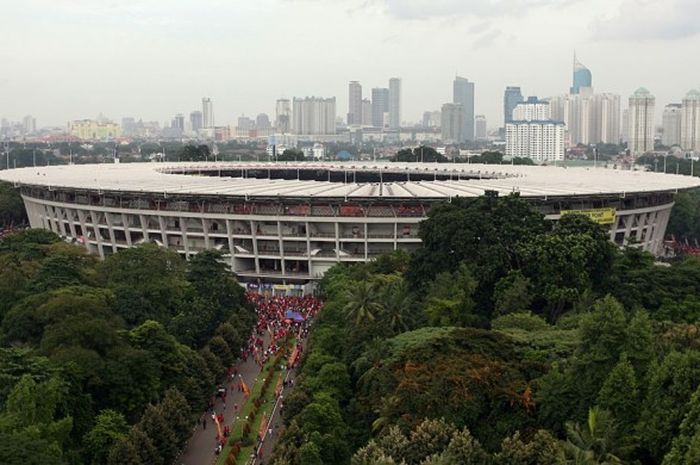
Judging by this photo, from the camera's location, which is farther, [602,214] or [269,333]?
[602,214]

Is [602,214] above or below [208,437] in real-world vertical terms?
above

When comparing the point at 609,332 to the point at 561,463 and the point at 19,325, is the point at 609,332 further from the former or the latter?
the point at 19,325

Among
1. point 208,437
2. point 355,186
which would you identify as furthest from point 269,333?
Result: point 355,186

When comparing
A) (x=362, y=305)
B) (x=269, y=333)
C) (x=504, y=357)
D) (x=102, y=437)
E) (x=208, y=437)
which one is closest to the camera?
(x=102, y=437)

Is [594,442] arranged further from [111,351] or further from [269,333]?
[269,333]

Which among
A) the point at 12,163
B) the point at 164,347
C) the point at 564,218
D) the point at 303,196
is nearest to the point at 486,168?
the point at 303,196

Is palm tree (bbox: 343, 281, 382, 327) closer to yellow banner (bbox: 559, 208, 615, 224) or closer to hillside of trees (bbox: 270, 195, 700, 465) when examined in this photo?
hillside of trees (bbox: 270, 195, 700, 465)
